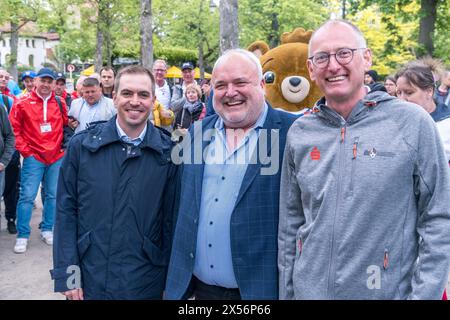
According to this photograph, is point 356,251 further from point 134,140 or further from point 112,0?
point 112,0

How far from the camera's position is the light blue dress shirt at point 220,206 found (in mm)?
2672

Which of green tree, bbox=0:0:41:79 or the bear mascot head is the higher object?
green tree, bbox=0:0:41:79

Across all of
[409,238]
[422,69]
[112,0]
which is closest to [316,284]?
[409,238]

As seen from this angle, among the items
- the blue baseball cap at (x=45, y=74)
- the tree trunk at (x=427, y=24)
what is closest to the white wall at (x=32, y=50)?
the tree trunk at (x=427, y=24)

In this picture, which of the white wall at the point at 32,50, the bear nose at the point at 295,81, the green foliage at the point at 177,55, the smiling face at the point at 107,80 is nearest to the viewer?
the bear nose at the point at 295,81

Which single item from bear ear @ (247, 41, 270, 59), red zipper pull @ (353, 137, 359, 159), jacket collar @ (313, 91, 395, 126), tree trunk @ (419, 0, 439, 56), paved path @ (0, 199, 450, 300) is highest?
tree trunk @ (419, 0, 439, 56)

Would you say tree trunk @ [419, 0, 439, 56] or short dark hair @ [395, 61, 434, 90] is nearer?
short dark hair @ [395, 61, 434, 90]

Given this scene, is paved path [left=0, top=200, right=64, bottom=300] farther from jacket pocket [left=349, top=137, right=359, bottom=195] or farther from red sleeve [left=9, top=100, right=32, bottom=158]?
jacket pocket [left=349, top=137, right=359, bottom=195]

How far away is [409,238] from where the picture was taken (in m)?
2.17

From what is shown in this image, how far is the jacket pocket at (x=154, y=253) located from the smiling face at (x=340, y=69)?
1.35m

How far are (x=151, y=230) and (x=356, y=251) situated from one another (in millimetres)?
1294

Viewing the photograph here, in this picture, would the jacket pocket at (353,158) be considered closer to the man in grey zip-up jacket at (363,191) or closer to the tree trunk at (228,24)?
the man in grey zip-up jacket at (363,191)

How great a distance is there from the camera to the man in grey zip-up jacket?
84.0 inches

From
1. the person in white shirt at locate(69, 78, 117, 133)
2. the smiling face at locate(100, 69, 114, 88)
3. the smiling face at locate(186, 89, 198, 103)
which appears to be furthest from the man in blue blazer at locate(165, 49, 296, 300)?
the smiling face at locate(186, 89, 198, 103)
